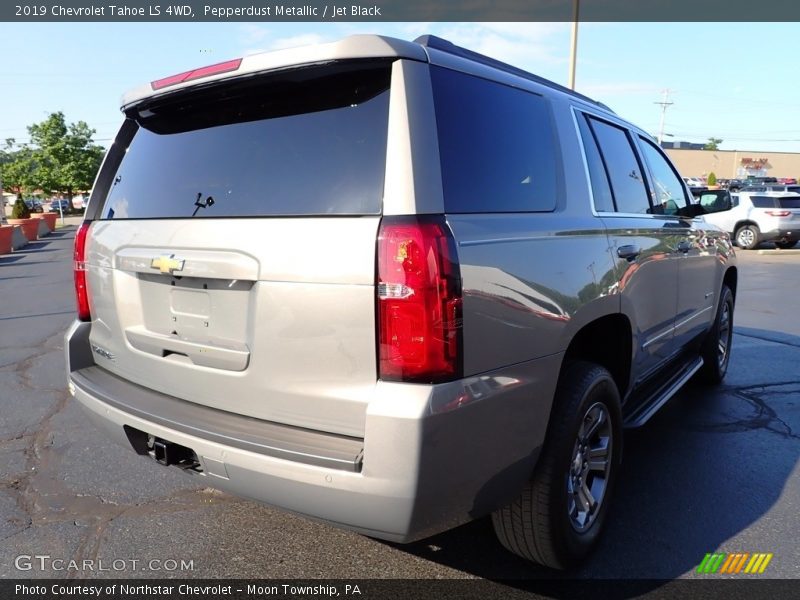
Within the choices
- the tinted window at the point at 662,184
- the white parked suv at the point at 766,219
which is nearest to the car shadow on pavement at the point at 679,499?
the tinted window at the point at 662,184

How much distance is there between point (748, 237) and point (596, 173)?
18.4 metres

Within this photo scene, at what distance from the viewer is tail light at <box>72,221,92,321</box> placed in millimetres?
3043

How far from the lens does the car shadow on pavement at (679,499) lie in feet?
8.75

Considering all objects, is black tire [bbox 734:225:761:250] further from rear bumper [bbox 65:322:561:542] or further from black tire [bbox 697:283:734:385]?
rear bumper [bbox 65:322:561:542]

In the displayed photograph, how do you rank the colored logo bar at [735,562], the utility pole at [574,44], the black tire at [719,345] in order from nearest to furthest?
the colored logo bar at [735,562]
the black tire at [719,345]
the utility pole at [574,44]

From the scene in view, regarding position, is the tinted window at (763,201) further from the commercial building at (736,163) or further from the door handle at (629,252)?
the commercial building at (736,163)

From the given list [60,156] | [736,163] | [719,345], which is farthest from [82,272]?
[736,163]

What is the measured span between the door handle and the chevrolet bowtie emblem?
2.02m

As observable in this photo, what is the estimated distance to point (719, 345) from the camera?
17.0 feet

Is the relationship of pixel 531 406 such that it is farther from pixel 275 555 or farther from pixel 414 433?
pixel 275 555

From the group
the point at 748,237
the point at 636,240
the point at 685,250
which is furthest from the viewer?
the point at 748,237

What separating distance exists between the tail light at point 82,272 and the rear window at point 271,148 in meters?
0.37

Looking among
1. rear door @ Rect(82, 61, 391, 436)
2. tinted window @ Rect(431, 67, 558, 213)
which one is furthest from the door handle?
rear door @ Rect(82, 61, 391, 436)

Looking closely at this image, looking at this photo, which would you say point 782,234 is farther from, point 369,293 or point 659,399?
point 369,293
